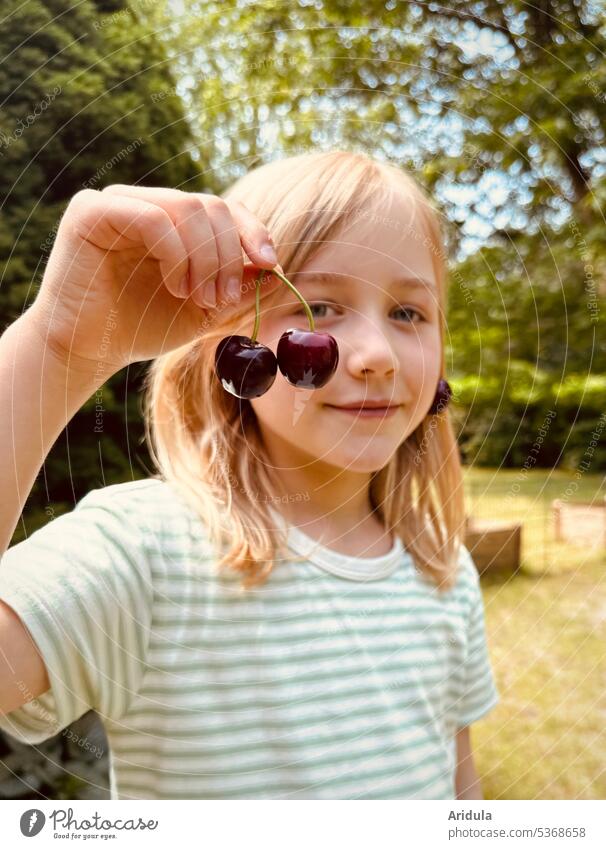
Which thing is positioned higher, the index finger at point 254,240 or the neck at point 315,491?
the index finger at point 254,240

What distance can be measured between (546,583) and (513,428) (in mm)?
358

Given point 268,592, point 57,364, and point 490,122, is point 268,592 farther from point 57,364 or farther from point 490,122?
point 490,122

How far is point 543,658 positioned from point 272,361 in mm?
909

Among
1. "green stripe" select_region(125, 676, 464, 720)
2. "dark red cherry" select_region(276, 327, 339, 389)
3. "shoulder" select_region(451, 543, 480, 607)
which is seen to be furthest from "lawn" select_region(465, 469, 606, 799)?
"dark red cherry" select_region(276, 327, 339, 389)

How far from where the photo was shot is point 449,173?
828 millimetres

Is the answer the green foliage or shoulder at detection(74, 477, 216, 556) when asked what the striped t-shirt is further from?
the green foliage

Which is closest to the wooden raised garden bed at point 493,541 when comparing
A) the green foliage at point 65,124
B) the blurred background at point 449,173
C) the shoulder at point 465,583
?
the blurred background at point 449,173

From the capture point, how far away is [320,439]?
54 cm

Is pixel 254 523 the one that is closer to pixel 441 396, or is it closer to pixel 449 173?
pixel 441 396

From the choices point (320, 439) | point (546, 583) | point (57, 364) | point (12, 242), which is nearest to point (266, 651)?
point (320, 439)

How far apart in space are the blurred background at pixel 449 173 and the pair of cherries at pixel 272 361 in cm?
20

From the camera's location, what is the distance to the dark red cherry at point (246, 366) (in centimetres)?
40

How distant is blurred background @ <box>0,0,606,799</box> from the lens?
0.64 m
